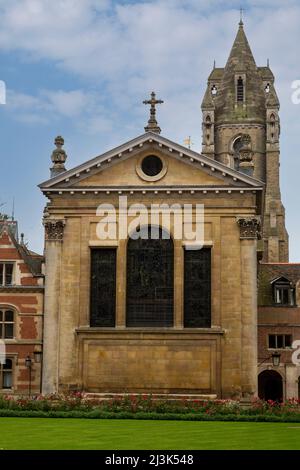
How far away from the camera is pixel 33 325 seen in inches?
2101

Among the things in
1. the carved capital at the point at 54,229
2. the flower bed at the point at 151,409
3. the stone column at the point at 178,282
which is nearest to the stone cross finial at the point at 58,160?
the carved capital at the point at 54,229

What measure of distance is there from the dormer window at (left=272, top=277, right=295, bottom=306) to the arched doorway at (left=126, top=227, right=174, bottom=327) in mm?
13250

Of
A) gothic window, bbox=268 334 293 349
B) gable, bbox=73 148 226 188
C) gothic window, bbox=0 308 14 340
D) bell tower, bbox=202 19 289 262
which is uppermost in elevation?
bell tower, bbox=202 19 289 262

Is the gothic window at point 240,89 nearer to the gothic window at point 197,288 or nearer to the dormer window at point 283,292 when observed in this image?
the dormer window at point 283,292

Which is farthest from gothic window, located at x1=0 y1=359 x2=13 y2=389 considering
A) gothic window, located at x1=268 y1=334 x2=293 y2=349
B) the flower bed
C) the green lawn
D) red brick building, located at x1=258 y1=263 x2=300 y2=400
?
gothic window, located at x1=268 y1=334 x2=293 y2=349

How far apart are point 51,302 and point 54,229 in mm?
4243

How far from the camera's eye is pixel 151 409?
41156 mm

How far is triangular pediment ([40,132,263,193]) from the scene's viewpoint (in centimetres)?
5172

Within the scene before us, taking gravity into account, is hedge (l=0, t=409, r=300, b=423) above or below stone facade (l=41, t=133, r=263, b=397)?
below

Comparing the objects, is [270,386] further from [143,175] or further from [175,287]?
[143,175]

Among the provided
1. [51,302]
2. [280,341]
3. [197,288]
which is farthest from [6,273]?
[280,341]

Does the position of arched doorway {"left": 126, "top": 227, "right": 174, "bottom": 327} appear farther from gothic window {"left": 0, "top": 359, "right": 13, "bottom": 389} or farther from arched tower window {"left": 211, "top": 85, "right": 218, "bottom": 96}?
arched tower window {"left": 211, "top": 85, "right": 218, "bottom": 96}

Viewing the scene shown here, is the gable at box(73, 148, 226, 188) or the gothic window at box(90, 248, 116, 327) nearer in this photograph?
the gothic window at box(90, 248, 116, 327)

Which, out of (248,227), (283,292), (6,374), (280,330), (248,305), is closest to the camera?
(248,305)
